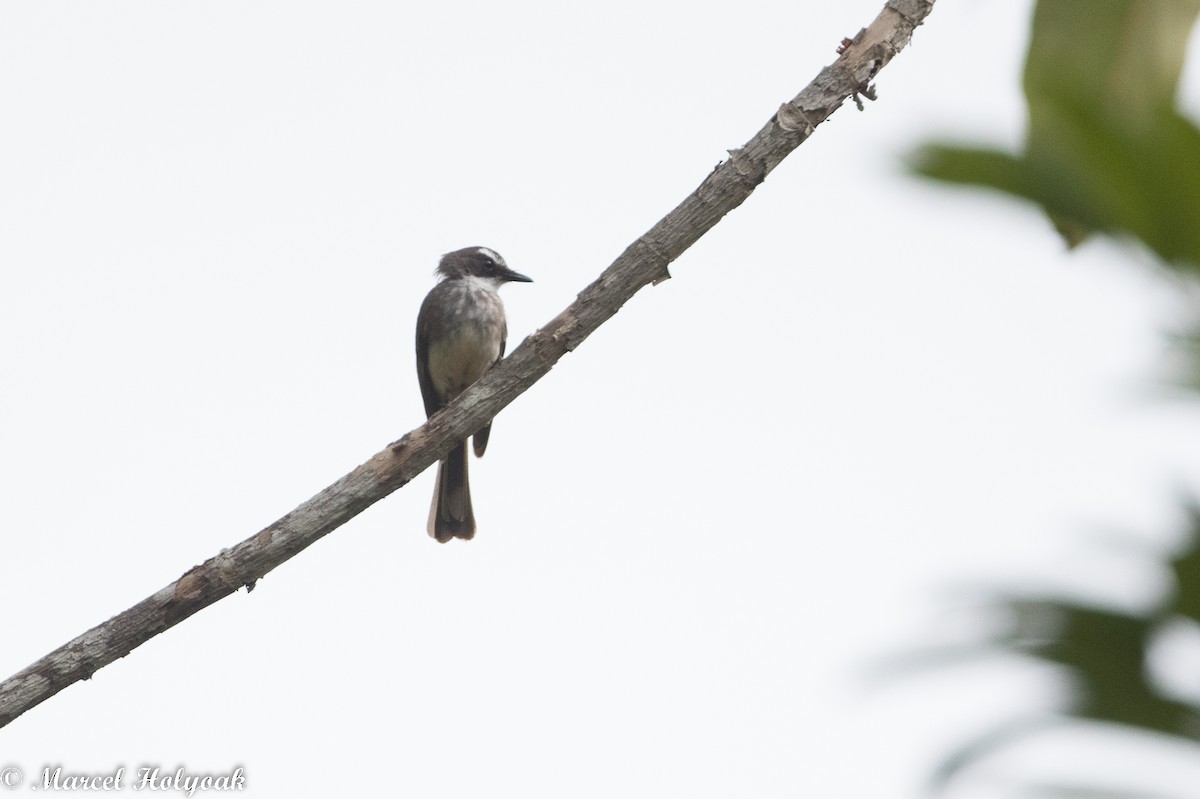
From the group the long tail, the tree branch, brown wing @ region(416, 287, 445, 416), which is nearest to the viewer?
the tree branch

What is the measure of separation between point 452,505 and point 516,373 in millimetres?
3442

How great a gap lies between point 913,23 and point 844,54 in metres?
0.27

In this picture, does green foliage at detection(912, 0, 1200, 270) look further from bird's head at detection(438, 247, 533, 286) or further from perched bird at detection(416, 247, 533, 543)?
bird's head at detection(438, 247, 533, 286)

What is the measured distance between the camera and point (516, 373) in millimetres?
5125

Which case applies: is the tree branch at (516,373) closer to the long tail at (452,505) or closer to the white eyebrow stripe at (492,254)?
the long tail at (452,505)

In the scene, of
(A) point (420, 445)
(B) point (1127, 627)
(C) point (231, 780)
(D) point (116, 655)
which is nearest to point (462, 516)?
(C) point (231, 780)

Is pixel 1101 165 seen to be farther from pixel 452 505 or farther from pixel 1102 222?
pixel 452 505

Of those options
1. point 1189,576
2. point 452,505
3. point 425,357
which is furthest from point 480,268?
point 1189,576

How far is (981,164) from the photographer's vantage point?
84 centimetres

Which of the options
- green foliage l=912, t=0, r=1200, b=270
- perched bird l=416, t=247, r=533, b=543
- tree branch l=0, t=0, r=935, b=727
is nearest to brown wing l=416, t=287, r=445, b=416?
perched bird l=416, t=247, r=533, b=543

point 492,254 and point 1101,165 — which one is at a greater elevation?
point 492,254

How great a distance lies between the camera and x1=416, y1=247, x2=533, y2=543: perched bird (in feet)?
27.7

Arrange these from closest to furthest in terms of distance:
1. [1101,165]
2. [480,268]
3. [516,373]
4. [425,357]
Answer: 1. [1101,165]
2. [516,373]
3. [425,357]
4. [480,268]

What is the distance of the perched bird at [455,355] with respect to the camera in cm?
843
